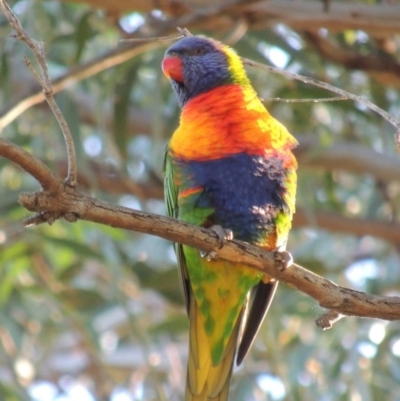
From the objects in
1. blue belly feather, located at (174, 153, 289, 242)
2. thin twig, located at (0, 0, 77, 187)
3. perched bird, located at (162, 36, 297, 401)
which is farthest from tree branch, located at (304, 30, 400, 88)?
thin twig, located at (0, 0, 77, 187)

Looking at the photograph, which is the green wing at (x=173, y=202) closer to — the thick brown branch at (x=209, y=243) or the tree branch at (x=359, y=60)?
the thick brown branch at (x=209, y=243)

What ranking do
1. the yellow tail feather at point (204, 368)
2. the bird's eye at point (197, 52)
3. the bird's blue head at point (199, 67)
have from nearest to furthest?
the yellow tail feather at point (204, 368), the bird's blue head at point (199, 67), the bird's eye at point (197, 52)

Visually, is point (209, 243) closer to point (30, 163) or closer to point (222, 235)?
point (222, 235)

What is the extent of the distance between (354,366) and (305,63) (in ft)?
4.03

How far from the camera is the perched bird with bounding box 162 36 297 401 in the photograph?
209 cm

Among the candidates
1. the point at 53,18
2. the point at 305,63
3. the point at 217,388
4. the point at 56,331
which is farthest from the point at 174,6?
the point at 56,331

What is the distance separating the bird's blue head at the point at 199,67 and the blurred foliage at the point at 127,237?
34cm

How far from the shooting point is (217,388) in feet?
7.29

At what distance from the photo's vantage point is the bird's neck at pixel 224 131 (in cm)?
212

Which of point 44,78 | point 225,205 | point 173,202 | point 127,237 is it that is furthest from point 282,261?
point 127,237

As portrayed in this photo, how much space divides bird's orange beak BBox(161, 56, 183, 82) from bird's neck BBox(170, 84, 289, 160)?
0.38 meters

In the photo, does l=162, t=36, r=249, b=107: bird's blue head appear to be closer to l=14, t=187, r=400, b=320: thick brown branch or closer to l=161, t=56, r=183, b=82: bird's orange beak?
l=161, t=56, r=183, b=82: bird's orange beak

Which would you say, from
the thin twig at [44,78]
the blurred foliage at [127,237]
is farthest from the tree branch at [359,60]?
the thin twig at [44,78]

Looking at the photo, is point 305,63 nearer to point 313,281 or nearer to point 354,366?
point 354,366
